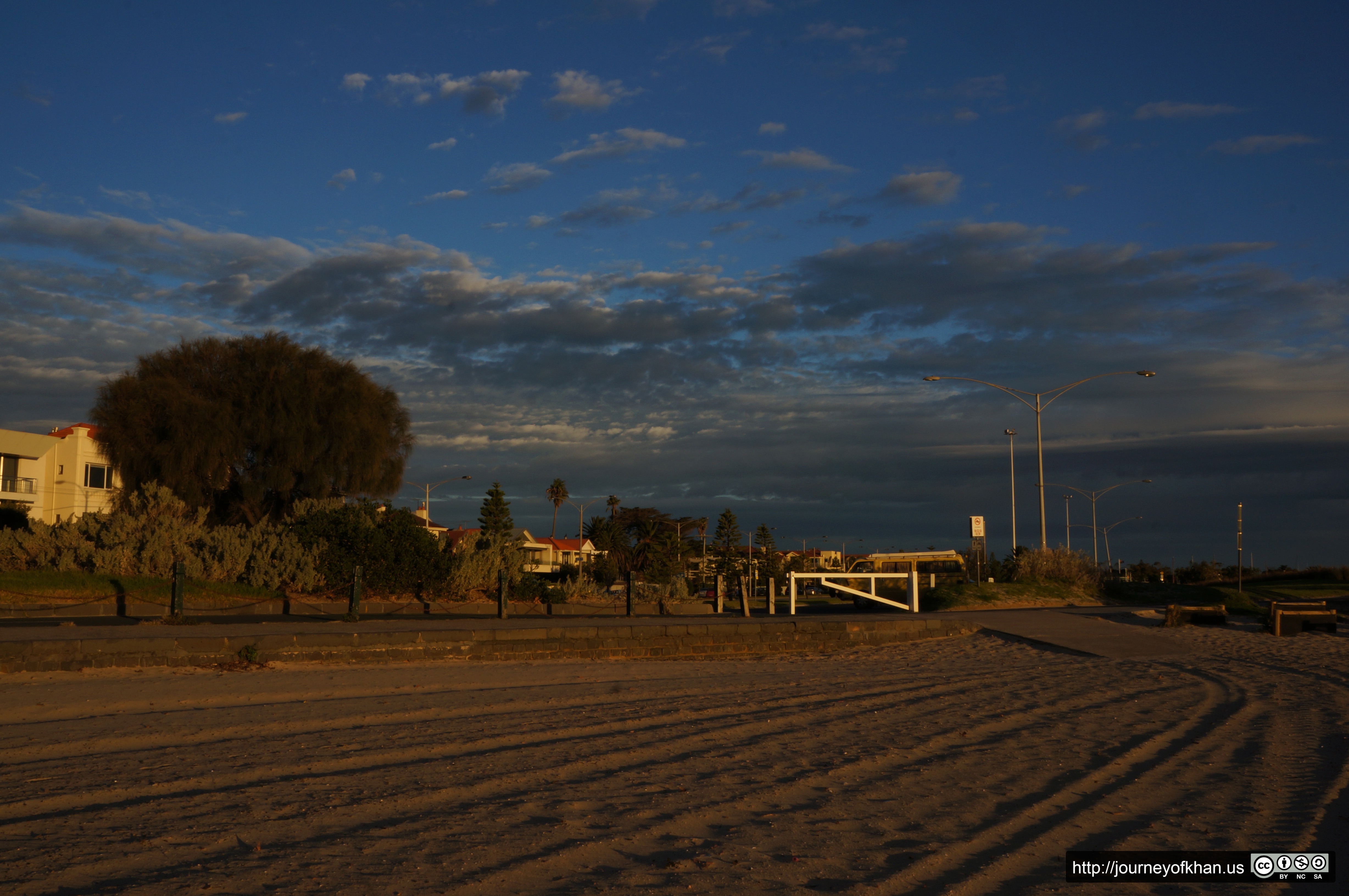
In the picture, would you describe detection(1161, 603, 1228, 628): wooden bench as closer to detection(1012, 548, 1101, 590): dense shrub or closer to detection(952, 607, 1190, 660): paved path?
detection(952, 607, 1190, 660): paved path

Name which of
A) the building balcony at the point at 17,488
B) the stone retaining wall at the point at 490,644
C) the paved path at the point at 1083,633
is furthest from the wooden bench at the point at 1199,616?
the building balcony at the point at 17,488

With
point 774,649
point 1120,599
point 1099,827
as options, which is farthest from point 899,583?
point 1099,827

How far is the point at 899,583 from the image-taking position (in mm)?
49844

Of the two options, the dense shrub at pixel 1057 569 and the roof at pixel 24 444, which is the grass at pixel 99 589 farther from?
the roof at pixel 24 444

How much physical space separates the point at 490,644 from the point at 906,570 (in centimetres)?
5133

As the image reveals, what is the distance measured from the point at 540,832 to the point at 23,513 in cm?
4022

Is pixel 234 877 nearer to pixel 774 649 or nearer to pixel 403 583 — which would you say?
pixel 774 649

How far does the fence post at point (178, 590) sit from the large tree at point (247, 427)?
14171mm

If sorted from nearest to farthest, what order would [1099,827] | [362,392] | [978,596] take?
[1099,827] → [978,596] → [362,392]

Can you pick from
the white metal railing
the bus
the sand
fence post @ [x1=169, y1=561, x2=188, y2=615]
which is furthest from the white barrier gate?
the white metal railing

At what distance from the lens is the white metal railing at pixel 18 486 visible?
1912 inches

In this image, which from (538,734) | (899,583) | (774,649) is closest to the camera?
(538,734)

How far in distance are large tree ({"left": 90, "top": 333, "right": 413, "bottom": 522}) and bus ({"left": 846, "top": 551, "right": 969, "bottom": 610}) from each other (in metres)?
18.3

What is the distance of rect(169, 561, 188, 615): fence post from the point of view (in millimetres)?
17156
